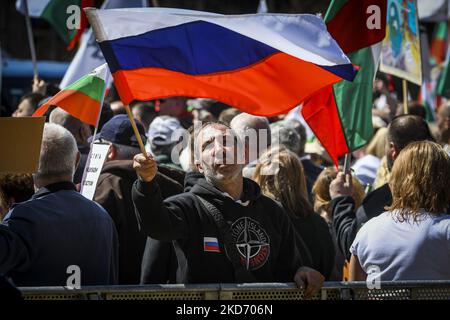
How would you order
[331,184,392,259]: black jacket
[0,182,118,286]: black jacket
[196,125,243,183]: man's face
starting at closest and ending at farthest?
[0,182,118,286]: black jacket, [196,125,243,183]: man's face, [331,184,392,259]: black jacket

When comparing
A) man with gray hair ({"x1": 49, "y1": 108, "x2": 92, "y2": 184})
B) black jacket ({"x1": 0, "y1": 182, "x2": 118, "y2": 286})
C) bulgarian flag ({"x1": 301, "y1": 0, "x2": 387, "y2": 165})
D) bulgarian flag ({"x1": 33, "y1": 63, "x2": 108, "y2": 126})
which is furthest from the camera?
man with gray hair ({"x1": 49, "y1": 108, "x2": 92, "y2": 184})

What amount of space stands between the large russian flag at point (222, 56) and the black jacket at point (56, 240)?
580 mm

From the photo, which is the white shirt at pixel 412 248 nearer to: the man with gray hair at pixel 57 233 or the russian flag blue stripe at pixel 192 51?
the russian flag blue stripe at pixel 192 51

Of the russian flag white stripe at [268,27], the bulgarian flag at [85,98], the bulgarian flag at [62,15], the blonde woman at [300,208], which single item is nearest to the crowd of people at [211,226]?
the blonde woman at [300,208]

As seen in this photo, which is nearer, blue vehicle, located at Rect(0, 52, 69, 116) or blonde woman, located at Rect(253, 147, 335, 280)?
blonde woman, located at Rect(253, 147, 335, 280)

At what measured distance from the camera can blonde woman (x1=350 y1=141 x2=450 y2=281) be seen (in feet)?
15.6

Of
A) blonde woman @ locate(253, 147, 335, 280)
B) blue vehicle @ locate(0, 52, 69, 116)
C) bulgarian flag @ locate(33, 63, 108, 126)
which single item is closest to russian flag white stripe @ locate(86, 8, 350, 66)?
blonde woman @ locate(253, 147, 335, 280)

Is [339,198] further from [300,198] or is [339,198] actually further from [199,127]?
[199,127]

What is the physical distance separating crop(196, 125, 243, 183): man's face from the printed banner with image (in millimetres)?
4166

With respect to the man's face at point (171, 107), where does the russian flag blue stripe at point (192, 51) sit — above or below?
above

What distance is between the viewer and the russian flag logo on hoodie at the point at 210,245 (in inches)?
192

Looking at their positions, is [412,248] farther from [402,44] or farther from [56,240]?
[402,44]

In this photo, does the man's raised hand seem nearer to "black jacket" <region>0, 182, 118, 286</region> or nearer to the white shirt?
"black jacket" <region>0, 182, 118, 286</region>

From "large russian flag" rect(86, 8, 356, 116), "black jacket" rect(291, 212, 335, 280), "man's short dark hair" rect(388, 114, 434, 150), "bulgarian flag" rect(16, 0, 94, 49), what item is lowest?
"black jacket" rect(291, 212, 335, 280)
